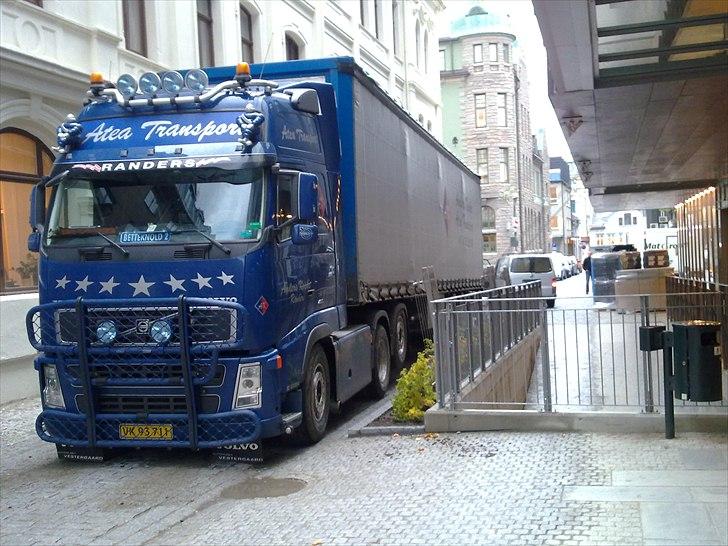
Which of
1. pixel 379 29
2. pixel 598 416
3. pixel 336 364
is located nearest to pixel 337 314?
pixel 336 364

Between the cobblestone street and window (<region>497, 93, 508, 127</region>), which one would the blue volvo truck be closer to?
the cobblestone street

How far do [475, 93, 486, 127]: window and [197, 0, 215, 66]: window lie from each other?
147ft

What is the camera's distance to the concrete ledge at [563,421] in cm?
766

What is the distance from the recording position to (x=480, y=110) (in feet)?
202

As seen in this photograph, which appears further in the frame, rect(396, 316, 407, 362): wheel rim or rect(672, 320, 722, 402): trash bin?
rect(396, 316, 407, 362): wheel rim

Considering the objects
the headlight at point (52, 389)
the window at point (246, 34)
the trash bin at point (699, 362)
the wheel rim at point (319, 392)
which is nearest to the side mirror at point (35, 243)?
the headlight at point (52, 389)

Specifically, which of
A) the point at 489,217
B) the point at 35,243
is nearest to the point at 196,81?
the point at 35,243

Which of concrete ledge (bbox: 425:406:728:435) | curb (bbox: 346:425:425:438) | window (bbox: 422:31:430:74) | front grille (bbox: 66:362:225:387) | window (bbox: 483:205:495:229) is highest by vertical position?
window (bbox: 422:31:430:74)

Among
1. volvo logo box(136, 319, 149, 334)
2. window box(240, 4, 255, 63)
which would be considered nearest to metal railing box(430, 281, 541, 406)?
volvo logo box(136, 319, 149, 334)

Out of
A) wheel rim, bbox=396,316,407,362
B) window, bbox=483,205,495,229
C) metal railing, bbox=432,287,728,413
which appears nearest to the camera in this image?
metal railing, bbox=432,287,728,413

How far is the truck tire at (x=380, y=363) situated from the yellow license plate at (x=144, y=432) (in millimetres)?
3913

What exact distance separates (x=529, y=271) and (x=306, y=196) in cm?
2150

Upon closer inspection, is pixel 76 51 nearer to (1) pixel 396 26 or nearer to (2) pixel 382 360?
(2) pixel 382 360

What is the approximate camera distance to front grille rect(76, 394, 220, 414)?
7258mm
